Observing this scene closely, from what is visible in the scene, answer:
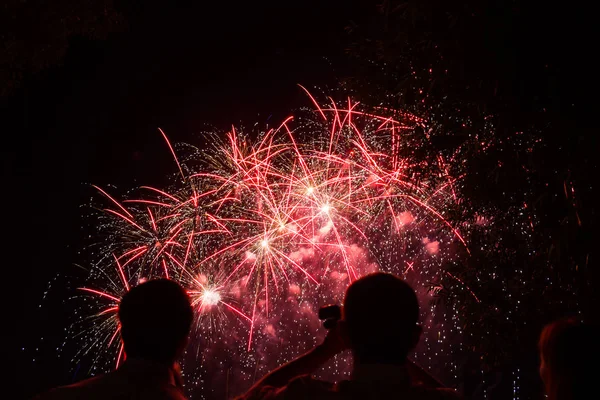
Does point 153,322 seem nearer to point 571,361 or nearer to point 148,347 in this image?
point 148,347

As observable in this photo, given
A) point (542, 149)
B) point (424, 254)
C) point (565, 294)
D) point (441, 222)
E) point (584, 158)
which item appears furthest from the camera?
point (424, 254)

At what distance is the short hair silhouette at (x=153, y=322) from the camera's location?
8.93 feet

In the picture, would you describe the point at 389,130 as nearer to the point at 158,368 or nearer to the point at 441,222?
the point at 441,222


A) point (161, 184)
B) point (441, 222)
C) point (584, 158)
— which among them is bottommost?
point (584, 158)

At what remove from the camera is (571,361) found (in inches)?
97.7

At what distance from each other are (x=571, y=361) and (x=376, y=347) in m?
0.98

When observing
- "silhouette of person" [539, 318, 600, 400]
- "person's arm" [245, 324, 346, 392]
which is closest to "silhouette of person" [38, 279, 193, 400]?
"person's arm" [245, 324, 346, 392]

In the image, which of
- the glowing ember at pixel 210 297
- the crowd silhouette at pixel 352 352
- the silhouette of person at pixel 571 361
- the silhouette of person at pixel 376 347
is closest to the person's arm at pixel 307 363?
the crowd silhouette at pixel 352 352

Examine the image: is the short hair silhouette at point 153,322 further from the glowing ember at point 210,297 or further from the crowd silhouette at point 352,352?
the glowing ember at point 210,297

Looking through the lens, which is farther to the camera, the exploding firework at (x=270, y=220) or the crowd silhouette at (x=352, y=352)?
the exploding firework at (x=270, y=220)

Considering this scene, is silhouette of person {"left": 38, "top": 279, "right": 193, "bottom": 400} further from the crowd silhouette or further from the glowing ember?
the glowing ember

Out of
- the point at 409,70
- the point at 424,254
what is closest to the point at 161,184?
the point at 424,254

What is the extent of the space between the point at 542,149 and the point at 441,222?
9.64ft

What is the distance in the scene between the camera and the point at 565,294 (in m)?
7.41
